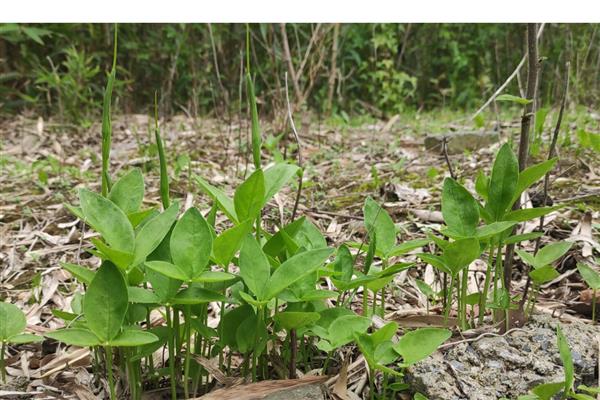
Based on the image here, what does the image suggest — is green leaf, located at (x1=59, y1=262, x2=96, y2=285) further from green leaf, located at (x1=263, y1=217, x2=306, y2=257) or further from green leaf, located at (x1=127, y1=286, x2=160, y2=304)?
green leaf, located at (x1=263, y1=217, x2=306, y2=257)

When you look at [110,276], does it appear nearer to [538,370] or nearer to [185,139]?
[538,370]

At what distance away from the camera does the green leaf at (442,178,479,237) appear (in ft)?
3.64

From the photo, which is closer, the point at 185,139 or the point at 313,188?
the point at 313,188

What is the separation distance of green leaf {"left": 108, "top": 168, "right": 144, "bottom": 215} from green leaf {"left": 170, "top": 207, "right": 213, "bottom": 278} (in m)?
0.19

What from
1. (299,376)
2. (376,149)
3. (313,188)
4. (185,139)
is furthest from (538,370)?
(185,139)

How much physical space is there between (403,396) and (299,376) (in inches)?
7.5

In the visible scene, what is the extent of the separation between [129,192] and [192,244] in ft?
0.77

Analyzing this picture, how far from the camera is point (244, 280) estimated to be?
36.5 inches

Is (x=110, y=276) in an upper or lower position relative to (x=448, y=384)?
upper

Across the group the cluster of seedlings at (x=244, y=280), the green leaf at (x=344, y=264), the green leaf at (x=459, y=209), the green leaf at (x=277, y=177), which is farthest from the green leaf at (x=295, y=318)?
the green leaf at (x=459, y=209)

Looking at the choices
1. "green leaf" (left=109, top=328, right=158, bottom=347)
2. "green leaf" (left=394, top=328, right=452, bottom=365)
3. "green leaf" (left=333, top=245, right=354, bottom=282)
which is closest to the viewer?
"green leaf" (left=109, top=328, right=158, bottom=347)

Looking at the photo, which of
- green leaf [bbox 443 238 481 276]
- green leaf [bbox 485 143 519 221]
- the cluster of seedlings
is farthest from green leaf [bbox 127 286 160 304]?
green leaf [bbox 485 143 519 221]

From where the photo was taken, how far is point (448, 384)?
1040mm

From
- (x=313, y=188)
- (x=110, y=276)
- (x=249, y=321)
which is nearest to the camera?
(x=110, y=276)
